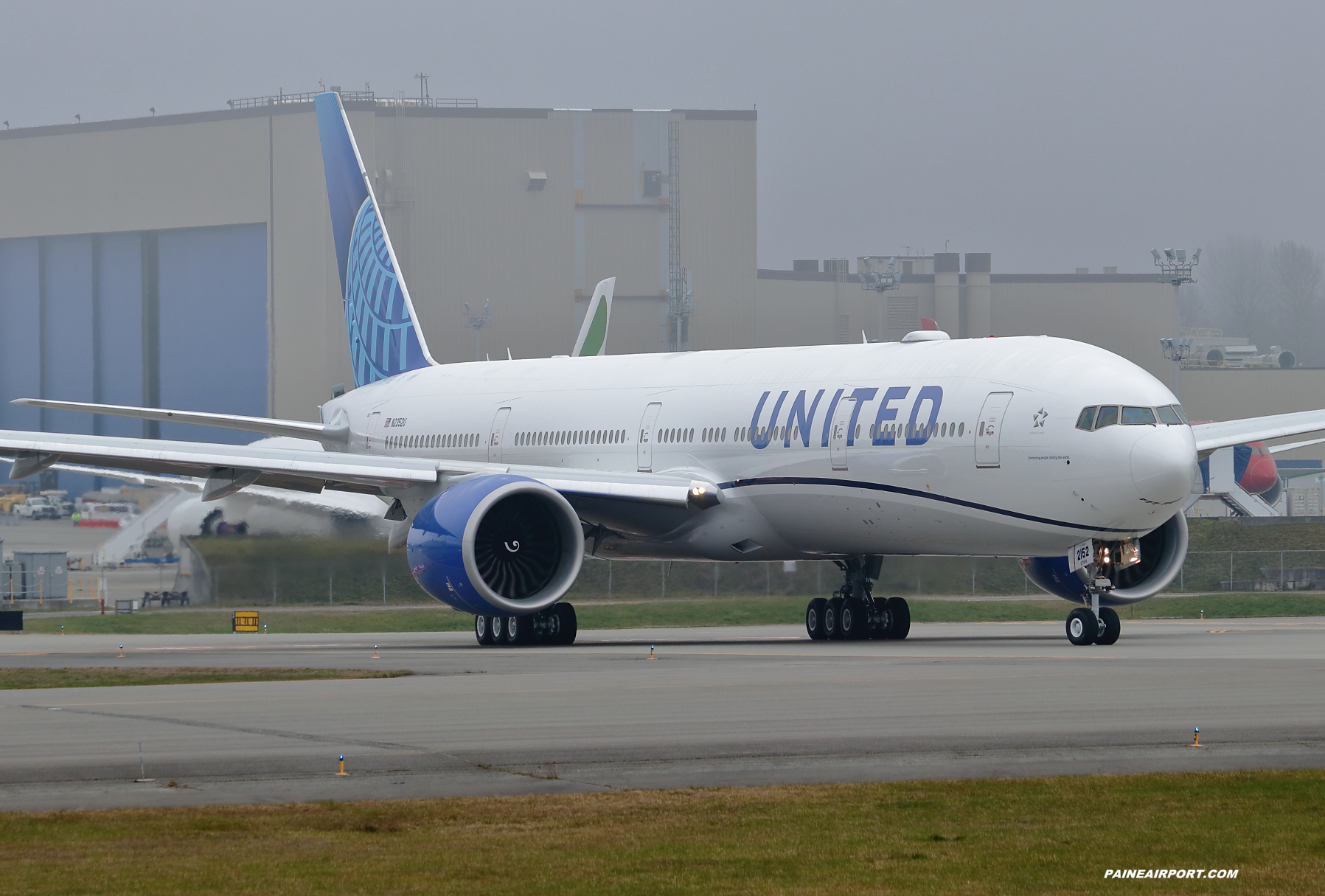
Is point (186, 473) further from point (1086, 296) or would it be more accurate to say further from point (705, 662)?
point (1086, 296)

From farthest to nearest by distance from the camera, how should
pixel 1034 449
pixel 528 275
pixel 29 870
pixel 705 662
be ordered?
pixel 528 275 → pixel 1034 449 → pixel 705 662 → pixel 29 870

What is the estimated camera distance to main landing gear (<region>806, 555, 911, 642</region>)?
91.5ft

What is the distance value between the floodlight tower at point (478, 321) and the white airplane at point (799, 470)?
54.3m

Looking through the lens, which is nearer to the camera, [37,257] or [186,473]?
[186,473]

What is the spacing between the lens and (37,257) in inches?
3794

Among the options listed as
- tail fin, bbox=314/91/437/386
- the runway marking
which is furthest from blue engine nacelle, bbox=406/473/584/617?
tail fin, bbox=314/91/437/386

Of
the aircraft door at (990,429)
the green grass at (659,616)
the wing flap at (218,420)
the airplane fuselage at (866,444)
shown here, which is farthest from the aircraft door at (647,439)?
the wing flap at (218,420)

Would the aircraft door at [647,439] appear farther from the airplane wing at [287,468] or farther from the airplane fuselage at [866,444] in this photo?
the airplane wing at [287,468]

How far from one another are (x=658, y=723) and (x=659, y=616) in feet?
74.7

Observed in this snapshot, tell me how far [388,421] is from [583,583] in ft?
31.1

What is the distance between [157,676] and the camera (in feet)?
66.7

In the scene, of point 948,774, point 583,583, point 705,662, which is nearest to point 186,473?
point 705,662
